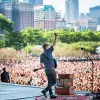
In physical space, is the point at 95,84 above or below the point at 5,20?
below

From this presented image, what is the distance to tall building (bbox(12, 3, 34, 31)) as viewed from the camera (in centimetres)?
1520

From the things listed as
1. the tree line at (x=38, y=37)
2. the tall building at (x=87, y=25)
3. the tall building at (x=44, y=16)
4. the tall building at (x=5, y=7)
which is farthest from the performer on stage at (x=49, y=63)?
the tall building at (x=5, y=7)

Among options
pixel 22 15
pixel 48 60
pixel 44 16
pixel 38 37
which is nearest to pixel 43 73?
pixel 48 60

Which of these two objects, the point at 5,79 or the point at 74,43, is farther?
the point at 74,43

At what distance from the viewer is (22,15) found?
65.1 feet

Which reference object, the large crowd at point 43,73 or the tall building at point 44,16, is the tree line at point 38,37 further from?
the large crowd at point 43,73

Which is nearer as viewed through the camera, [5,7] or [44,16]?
[44,16]

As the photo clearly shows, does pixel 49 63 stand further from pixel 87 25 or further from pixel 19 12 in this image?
pixel 19 12

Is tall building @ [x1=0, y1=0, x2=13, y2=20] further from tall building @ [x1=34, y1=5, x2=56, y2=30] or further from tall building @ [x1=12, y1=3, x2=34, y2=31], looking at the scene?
tall building @ [x1=34, y1=5, x2=56, y2=30]

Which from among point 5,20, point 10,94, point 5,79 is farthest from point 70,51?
point 10,94

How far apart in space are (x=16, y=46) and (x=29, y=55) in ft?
4.03

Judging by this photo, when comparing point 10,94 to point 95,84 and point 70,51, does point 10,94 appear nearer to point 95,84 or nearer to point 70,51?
point 95,84

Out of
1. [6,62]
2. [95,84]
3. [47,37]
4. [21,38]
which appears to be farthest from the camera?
[21,38]

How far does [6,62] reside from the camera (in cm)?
1222
